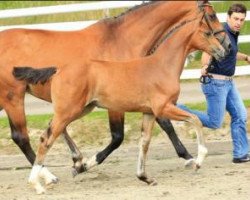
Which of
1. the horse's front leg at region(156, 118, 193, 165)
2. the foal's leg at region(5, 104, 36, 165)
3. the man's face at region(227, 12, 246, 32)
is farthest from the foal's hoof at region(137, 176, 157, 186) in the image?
the man's face at region(227, 12, 246, 32)

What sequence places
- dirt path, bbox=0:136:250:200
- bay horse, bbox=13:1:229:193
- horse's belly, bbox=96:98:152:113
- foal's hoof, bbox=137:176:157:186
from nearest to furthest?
dirt path, bbox=0:136:250:200 < bay horse, bbox=13:1:229:193 < horse's belly, bbox=96:98:152:113 < foal's hoof, bbox=137:176:157:186

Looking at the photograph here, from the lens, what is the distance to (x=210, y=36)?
807 cm

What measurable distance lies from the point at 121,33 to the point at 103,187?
5.34 ft

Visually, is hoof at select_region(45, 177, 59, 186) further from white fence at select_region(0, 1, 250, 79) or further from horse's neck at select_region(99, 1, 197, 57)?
white fence at select_region(0, 1, 250, 79)

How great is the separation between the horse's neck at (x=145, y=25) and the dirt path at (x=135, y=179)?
1.28m

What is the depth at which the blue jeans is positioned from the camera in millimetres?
8703

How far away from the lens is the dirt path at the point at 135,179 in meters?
7.43

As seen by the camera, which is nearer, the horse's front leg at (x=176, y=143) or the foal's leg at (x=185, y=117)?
the foal's leg at (x=185, y=117)

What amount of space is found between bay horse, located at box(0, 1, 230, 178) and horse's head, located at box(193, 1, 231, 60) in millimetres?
255

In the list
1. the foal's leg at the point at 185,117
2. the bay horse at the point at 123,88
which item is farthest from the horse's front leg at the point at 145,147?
the foal's leg at the point at 185,117

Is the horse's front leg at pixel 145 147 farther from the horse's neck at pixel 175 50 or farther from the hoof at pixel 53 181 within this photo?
the hoof at pixel 53 181

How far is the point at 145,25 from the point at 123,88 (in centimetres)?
112

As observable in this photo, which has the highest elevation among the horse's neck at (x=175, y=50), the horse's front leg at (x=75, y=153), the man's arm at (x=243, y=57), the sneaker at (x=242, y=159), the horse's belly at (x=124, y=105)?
the horse's neck at (x=175, y=50)

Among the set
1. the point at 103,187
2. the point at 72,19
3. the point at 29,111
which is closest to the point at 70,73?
the point at 103,187
